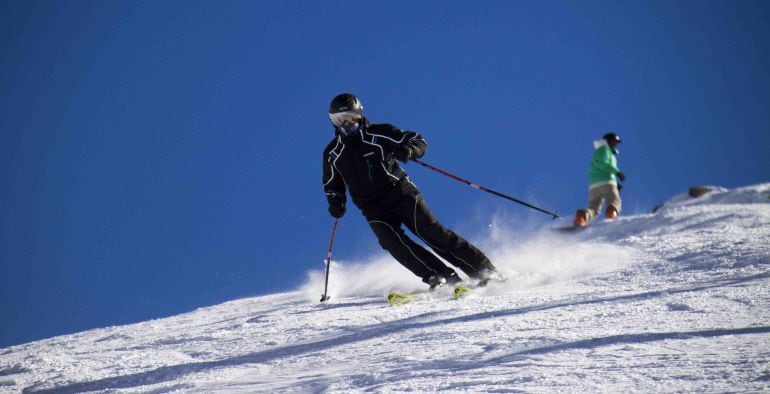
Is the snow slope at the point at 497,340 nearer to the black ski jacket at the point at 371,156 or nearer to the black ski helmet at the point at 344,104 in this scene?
the black ski jacket at the point at 371,156

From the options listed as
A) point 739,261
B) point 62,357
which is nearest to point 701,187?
point 739,261

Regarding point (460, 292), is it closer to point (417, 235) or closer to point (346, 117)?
point (417, 235)

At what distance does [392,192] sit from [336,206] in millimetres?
695

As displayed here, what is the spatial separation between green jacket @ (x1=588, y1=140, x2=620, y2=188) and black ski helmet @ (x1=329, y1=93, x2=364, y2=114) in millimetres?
7949

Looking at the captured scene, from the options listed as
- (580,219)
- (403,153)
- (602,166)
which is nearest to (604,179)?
(602,166)

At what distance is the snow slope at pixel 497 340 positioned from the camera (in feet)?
8.63

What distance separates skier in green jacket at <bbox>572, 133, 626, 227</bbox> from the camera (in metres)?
12.6

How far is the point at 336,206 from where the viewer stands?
21.8 ft

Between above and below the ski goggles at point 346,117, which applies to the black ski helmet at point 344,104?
above

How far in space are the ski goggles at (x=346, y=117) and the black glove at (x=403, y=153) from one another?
0.49 metres

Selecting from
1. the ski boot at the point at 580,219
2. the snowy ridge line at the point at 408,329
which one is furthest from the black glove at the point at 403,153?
the ski boot at the point at 580,219

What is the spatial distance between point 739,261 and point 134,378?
463cm

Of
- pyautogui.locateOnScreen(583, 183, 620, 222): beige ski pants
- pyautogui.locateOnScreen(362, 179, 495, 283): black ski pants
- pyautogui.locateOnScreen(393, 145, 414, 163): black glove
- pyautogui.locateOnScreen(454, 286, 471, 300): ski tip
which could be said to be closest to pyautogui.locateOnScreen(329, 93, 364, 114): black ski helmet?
pyautogui.locateOnScreen(393, 145, 414, 163): black glove

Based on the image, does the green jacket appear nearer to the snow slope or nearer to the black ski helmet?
the snow slope
